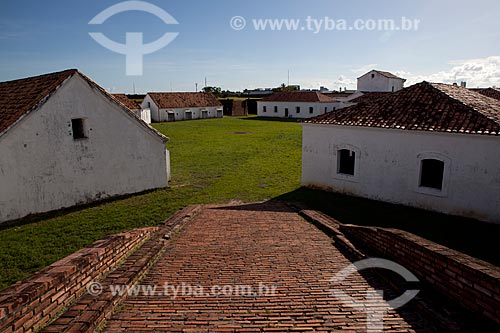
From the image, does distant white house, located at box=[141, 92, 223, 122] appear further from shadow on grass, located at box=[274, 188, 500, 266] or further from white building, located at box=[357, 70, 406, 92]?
shadow on grass, located at box=[274, 188, 500, 266]

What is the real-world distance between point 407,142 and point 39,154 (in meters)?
12.2

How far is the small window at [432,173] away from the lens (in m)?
11.3

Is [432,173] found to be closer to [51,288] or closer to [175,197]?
[175,197]

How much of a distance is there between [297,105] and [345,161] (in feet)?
125

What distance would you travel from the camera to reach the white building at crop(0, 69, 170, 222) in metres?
10.8

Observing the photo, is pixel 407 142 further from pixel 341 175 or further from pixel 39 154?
pixel 39 154

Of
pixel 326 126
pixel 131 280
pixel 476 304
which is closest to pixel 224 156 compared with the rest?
pixel 326 126

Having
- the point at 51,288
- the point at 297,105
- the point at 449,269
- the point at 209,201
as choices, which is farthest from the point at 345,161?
the point at 297,105

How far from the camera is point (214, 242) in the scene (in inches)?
301

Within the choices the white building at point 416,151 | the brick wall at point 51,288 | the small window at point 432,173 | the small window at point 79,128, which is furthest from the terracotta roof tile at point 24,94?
the small window at point 432,173

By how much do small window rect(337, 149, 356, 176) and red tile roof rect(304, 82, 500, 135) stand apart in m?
1.21

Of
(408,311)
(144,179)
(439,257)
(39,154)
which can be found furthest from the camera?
(144,179)

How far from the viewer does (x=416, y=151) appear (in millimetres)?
11453

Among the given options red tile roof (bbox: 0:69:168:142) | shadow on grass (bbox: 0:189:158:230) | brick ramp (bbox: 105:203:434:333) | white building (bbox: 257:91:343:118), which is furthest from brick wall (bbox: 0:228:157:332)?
white building (bbox: 257:91:343:118)
